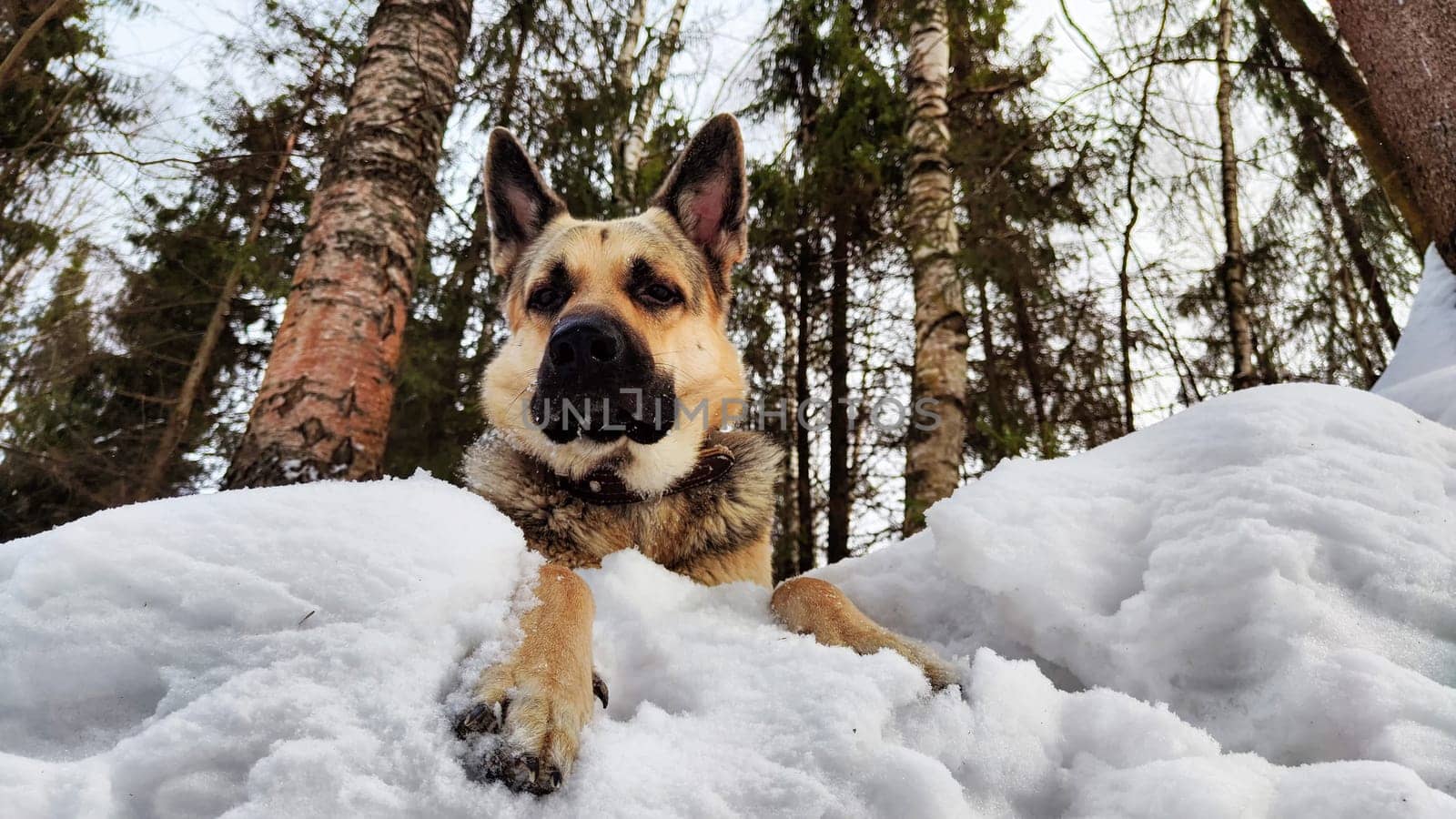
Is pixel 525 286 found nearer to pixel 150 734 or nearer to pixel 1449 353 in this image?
pixel 150 734

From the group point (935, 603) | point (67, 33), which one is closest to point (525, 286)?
point (935, 603)

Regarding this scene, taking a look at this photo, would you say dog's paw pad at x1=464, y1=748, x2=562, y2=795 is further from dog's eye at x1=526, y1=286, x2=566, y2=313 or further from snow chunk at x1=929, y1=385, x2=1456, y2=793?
dog's eye at x1=526, y1=286, x2=566, y2=313

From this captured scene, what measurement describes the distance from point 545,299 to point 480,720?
2.09 metres

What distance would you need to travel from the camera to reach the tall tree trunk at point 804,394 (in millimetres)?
9125

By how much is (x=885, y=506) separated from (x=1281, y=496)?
8607 mm

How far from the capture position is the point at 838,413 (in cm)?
990

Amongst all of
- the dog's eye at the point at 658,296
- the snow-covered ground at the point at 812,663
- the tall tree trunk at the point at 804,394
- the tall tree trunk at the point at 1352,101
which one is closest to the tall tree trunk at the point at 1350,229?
the tall tree trunk at the point at 1352,101

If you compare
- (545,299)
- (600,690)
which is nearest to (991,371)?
(545,299)

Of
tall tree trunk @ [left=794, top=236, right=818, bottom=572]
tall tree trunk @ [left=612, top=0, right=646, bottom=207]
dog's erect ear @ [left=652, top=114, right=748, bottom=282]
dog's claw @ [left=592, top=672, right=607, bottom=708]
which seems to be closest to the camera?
dog's claw @ [left=592, top=672, right=607, bottom=708]

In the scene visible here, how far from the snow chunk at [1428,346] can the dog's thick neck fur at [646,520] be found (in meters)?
2.49

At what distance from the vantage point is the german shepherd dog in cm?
160

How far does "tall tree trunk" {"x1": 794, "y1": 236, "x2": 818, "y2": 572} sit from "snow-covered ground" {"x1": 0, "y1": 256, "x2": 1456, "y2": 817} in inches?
283

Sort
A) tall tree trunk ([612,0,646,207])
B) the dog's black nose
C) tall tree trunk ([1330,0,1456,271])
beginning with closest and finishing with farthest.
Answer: the dog's black nose, tall tree trunk ([1330,0,1456,271]), tall tree trunk ([612,0,646,207])

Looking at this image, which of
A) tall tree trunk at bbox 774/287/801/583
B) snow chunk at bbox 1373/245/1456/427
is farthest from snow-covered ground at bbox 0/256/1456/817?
tall tree trunk at bbox 774/287/801/583
